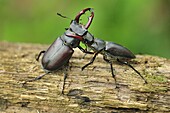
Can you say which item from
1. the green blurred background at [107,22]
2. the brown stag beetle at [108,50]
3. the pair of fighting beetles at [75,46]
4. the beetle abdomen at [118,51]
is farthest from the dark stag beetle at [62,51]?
the green blurred background at [107,22]

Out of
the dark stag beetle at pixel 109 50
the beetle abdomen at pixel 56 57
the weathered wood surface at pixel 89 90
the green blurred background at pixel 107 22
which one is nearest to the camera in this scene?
the weathered wood surface at pixel 89 90

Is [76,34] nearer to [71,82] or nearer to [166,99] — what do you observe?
[71,82]

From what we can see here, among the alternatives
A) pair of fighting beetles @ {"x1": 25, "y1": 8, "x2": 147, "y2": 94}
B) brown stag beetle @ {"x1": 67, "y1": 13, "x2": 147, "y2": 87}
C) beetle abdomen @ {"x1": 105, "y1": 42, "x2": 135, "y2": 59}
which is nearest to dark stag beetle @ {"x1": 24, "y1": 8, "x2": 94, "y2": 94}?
pair of fighting beetles @ {"x1": 25, "y1": 8, "x2": 147, "y2": 94}

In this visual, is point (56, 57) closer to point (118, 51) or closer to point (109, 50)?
point (109, 50)

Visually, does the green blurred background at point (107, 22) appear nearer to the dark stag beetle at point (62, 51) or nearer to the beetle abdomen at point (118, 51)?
the beetle abdomen at point (118, 51)

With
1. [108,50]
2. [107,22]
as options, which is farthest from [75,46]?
[107,22]

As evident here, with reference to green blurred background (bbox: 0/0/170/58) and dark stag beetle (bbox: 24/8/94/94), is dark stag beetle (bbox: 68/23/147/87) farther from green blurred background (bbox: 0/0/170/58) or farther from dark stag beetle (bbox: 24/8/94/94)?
green blurred background (bbox: 0/0/170/58)
